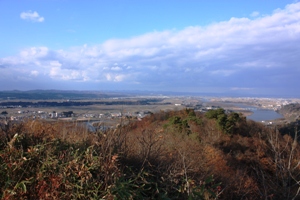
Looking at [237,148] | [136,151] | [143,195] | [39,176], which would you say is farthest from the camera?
[237,148]

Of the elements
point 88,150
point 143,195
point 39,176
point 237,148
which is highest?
point 88,150

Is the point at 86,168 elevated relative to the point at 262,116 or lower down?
elevated

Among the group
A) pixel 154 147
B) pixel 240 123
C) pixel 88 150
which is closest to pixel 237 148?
pixel 240 123

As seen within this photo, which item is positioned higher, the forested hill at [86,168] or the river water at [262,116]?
the forested hill at [86,168]

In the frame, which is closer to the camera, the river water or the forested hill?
the forested hill

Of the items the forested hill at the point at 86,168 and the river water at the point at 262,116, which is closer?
the forested hill at the point at 86,168

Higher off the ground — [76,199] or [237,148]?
[76,199]

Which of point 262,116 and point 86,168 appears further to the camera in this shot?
point 262,116

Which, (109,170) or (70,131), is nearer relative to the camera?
(109,170)

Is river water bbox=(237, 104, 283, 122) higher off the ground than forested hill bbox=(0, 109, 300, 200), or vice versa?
forested hill bbox=(0, 109, 300, 200)

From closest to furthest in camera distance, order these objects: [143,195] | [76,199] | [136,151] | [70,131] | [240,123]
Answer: [76,199] < [143,195] < [136,151] < [70,131] < [240,123]

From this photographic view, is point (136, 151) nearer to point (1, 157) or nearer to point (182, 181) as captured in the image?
point (182, 181)
